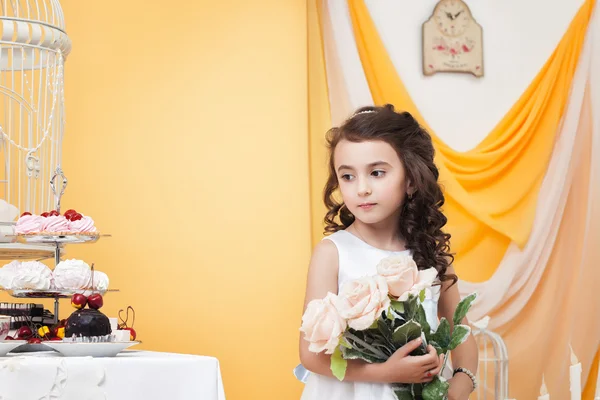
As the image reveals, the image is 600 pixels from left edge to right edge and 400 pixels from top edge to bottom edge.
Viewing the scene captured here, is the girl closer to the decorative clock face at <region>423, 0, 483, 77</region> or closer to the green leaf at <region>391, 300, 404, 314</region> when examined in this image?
the green leaf at <region>391, 300, 404, 314</region>

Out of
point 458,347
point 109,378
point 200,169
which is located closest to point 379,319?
point 458,347

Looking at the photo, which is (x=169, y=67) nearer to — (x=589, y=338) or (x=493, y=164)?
Answer: (x=493, y=164)

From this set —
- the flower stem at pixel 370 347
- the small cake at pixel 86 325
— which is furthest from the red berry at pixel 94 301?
the flower stem at pixel 370 347

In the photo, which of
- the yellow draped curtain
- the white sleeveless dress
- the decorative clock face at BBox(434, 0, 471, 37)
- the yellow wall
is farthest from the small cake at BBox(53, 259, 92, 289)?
the decorative clock face at BBox(434, 0, 471, 37)

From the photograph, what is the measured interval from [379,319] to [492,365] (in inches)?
97.7

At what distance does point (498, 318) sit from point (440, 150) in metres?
0.82

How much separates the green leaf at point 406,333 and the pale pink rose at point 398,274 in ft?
0.18

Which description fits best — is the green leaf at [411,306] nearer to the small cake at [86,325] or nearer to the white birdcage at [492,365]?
the small cake at [86,325]

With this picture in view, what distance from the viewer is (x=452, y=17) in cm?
405

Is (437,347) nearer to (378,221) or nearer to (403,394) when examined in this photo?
(403,394)

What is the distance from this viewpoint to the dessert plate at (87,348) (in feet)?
6.39

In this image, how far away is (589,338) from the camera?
3932 millimetres

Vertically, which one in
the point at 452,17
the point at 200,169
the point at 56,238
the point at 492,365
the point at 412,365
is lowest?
the point at 492,365

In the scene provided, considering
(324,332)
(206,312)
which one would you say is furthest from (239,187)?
(324,332)
